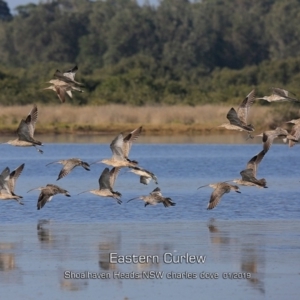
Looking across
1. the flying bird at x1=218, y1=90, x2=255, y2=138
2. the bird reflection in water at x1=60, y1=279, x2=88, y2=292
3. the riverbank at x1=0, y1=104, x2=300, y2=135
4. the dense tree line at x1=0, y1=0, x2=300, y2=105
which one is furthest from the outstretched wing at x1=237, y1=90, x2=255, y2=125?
the dense tree line at x1=0, y1=0, x2=300, y2=105

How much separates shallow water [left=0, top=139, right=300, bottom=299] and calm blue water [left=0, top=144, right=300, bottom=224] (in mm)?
23

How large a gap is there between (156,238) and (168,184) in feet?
25.9

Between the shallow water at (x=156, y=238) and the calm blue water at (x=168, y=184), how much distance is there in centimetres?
2

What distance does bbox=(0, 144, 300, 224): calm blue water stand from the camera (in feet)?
56.3

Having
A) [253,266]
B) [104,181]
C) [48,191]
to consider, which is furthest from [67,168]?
[253,266]

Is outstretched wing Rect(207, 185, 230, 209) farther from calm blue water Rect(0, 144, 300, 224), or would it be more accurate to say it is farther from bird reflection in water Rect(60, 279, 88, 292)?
bird reflection in water Rect(60, 279, 88, 292)

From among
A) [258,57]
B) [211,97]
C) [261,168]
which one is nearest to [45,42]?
[258,57]

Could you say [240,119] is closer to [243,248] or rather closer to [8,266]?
[243,248]

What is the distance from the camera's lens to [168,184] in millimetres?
22250

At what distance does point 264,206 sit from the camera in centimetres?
1819

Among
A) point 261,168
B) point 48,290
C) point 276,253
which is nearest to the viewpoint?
point 48,290

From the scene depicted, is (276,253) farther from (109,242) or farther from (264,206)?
(264,206)

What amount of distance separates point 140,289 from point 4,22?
254 feet

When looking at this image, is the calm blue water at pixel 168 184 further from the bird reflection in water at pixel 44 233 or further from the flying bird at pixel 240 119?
the flying bird at pixel 240 119
